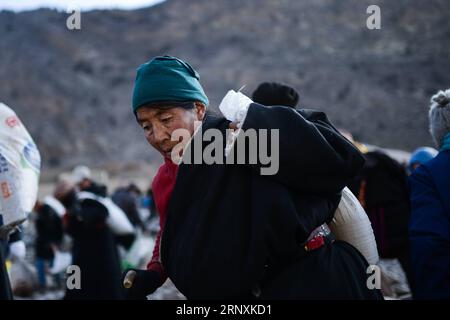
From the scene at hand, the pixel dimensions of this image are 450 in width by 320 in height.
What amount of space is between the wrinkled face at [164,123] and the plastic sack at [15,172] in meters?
1.34

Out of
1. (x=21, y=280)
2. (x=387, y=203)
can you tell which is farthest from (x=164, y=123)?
(x=21, y=280)

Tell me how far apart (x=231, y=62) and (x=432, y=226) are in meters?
47.2

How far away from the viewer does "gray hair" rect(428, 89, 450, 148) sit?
2.53 m

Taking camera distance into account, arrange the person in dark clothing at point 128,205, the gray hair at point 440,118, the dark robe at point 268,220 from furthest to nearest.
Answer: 1. the person in dark clothing at point 128,205
2. the gray hair at point 440,118
3. the dark robe at point 268,220

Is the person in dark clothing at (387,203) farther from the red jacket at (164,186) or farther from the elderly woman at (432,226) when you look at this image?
the red jacket at (164,186)

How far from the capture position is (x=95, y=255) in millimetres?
5375

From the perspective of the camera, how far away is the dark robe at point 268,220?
1.61 metres

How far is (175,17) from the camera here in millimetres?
57062

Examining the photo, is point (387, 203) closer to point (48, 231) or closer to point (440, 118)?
point (440, 118)

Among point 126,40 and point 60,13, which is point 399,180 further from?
point 60,13

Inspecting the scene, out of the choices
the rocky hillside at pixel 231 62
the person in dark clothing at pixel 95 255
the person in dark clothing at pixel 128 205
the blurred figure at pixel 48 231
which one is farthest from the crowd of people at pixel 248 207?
the rocky hillside at pixel 231 62

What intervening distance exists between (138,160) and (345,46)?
19509 millimetres

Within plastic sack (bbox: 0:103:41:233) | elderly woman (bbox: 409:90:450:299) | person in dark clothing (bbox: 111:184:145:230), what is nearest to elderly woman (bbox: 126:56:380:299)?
elderly woman (bbox: 409:90:450:299)

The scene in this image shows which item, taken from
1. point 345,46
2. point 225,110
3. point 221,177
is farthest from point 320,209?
point 345,46
